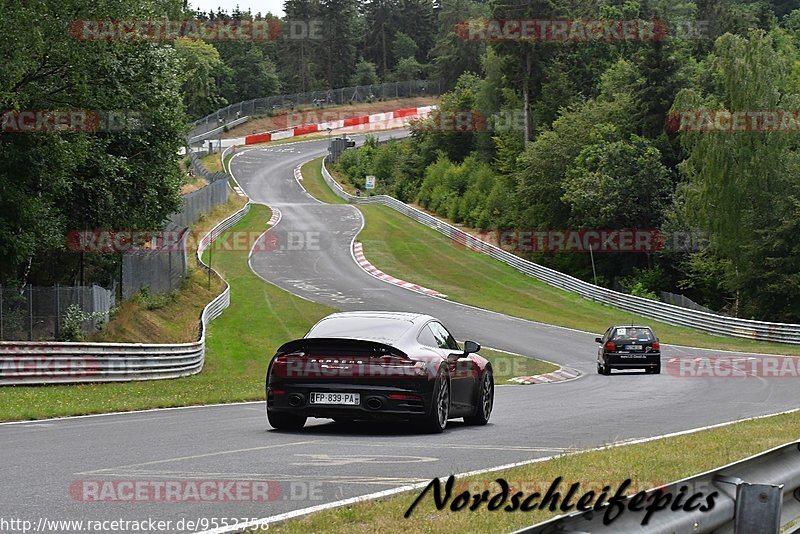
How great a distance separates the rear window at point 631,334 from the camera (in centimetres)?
3216

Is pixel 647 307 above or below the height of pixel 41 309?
below

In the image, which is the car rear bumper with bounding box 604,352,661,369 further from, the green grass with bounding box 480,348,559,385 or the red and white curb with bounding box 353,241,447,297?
the red and white curb with bounding box 353,241,447,297

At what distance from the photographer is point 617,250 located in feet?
224

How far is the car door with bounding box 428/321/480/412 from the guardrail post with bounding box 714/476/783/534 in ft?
26.7

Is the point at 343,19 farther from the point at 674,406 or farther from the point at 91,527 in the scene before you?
the point at 91,527

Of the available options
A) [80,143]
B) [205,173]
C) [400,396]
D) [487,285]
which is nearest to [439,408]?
[400,396]

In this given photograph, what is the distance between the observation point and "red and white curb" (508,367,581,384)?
3069 centimetres

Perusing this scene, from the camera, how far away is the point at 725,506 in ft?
18.9

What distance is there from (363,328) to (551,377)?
1915cm

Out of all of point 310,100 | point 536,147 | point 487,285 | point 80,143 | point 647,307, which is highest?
point 310,100

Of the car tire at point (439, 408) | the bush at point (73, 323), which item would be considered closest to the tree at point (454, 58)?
the bush at point (73, 323)

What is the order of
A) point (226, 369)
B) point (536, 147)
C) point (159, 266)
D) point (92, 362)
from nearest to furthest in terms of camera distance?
point (92, 362), point (226, 369), point (159, 266), point (536, 147)

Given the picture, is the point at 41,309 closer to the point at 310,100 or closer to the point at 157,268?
the point at 157,268

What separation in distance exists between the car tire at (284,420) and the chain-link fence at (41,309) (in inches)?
583
